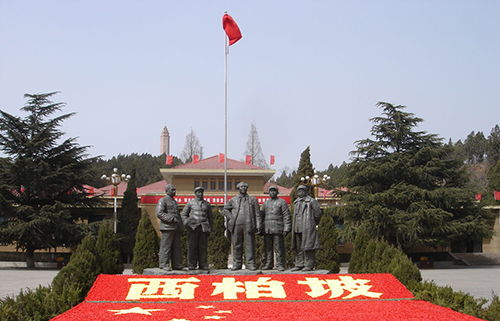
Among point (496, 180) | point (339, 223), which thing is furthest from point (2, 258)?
point (496, 180)

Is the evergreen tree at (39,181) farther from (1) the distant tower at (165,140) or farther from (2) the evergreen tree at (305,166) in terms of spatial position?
(1) the distant tower at (165,140)

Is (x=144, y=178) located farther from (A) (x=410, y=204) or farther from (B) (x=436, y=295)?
(B) (x=436, y=295)

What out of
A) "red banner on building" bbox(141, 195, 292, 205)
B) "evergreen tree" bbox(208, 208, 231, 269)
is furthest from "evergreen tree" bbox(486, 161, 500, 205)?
"evergreen tree" bbox(208, 208, 231, 269)

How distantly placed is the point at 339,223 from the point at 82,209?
1479 cm

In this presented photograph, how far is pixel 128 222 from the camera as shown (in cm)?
2845

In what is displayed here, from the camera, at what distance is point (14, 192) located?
1051 inches

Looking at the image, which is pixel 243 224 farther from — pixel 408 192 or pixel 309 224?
pixel 408 192

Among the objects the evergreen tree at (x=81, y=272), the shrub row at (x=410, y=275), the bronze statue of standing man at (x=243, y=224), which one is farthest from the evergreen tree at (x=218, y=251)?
the evergreen tree at (x=81, y=272)

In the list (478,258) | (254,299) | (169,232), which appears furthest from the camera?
(478,258)

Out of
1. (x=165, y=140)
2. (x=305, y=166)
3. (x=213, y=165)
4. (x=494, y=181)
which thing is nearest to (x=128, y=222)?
(x=213, y=165)

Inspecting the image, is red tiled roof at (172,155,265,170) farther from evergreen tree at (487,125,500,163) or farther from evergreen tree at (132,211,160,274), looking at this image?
evergreen tree at (487,125,500,163)

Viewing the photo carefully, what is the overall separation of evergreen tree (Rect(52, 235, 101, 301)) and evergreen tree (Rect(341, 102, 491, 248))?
676 inches

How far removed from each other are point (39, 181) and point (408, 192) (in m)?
17.4

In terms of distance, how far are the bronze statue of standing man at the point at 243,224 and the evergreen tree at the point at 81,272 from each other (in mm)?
2796
